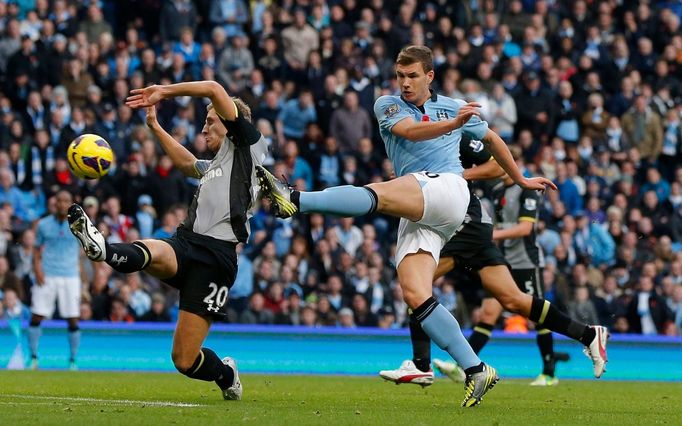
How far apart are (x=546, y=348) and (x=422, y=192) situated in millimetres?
5555

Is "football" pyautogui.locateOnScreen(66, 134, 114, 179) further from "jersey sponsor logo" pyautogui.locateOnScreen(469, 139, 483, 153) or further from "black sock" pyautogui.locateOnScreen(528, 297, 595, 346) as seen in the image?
"black sock" pyautogui.locateOnScreen(528, 297, 595, 346)

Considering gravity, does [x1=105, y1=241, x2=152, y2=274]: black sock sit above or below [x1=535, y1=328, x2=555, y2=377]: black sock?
above

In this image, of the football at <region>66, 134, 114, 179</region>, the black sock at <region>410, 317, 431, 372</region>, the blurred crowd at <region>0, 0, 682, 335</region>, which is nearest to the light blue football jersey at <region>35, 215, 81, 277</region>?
the blurred crowd at <region>0, 0, 682, 335</region>

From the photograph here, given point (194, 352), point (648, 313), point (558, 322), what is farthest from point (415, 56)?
point (648, 313)

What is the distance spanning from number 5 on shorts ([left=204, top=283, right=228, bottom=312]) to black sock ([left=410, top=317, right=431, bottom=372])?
7.73ft

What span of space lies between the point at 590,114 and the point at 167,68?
299 inches

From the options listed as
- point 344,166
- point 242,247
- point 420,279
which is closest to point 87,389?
point 420,279

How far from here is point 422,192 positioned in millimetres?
9320

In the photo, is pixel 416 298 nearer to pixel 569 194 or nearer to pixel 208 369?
pixel 208 369

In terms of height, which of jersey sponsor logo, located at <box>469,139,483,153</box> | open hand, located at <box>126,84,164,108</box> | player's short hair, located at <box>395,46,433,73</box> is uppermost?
player's short hair, located at <box>395,46,433,73</box>

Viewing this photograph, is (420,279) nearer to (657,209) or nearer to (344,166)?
(344,166)

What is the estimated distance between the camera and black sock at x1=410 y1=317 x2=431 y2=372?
11455 millimetres

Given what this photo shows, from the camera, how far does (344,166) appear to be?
68.5ft

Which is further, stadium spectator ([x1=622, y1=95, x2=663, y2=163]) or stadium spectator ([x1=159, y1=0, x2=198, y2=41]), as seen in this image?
stadium spectator ([x1=622, y1=95, x2=663, y2=163])
